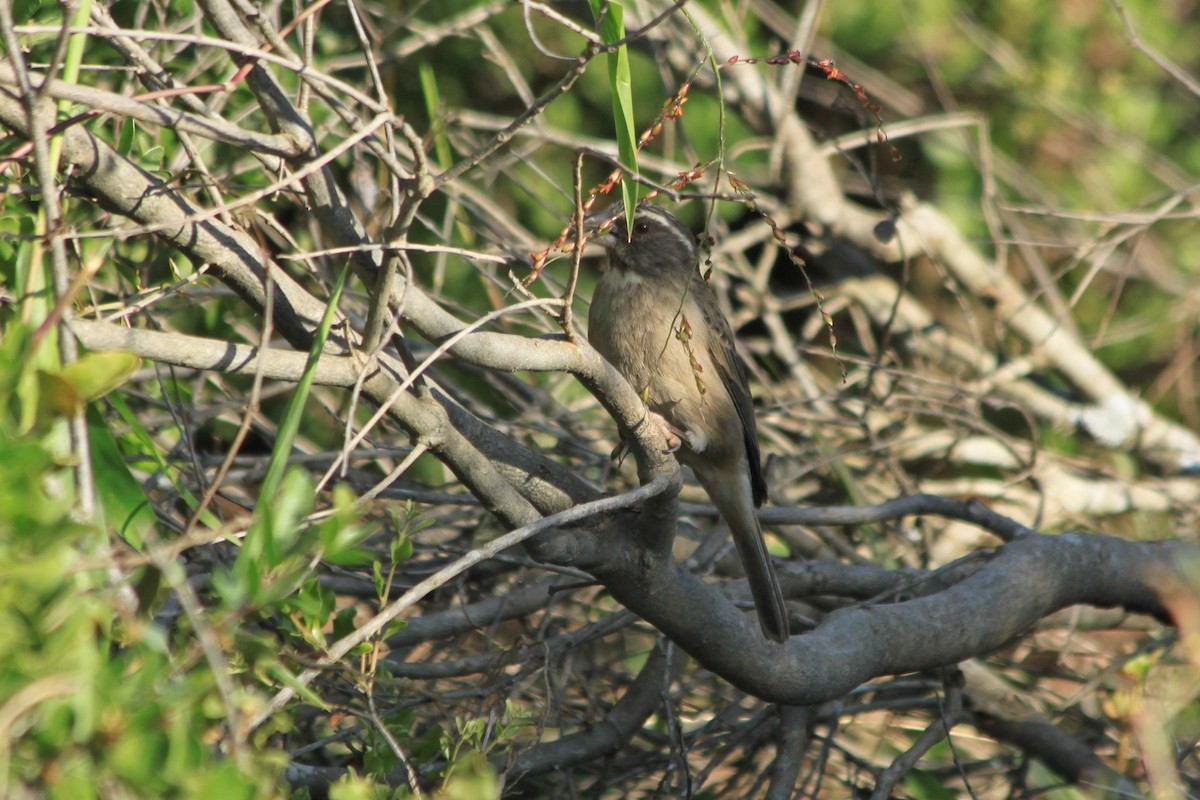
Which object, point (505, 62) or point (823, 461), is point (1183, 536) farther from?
point (505, 62)

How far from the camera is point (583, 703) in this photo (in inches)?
202

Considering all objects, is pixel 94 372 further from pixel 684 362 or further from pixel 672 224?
pixel 672 224

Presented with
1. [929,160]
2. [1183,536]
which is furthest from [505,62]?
[1183,536]

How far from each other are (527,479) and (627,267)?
1.69m

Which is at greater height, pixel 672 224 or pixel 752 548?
pixel 672 224

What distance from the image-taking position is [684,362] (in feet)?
14.7

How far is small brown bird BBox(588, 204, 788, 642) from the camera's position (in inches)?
173

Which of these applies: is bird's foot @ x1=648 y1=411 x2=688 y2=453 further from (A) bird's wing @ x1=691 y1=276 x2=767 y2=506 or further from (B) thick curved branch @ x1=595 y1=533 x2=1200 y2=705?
(B) thick curved branch @ x1=595 y1=533 x2=1200 y2=705

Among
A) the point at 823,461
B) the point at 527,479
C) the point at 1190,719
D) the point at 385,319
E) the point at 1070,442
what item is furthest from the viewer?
the point at 1070,442

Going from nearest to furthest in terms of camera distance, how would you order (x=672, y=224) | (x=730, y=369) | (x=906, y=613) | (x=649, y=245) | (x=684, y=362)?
(x=906, y=613), (x=684, y=362), (x=649, y=245), (x=672, y=224), (x=730, y=369)

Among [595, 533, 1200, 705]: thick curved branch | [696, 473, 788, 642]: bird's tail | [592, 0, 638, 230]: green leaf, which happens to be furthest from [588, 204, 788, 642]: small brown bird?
[592, 0, 638, 230]: green leaf

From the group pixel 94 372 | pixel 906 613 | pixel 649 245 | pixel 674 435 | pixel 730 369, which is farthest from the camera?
pixel 730 369

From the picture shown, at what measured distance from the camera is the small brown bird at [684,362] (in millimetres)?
4395

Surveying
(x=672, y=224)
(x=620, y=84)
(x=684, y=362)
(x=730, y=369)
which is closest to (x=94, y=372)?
(x=620, y=84)
